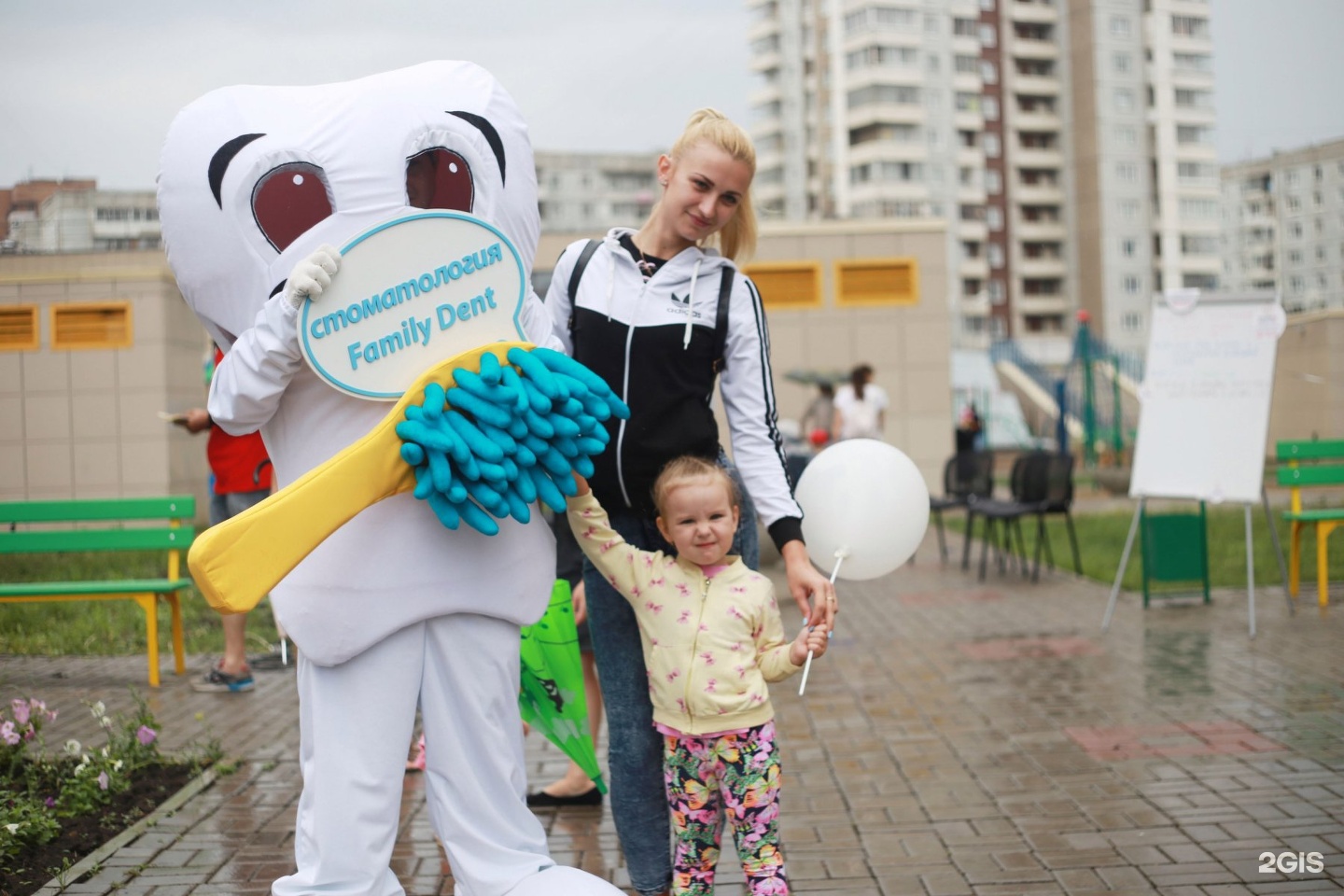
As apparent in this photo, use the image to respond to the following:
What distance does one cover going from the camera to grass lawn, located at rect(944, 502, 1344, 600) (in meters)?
10.2

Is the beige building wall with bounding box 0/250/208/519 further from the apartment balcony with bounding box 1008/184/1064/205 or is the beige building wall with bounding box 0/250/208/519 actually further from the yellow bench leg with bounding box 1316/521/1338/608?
the apartment balcony with bounding box 1008/184/1064/205

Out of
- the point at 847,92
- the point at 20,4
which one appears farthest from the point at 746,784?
the point at 847,92

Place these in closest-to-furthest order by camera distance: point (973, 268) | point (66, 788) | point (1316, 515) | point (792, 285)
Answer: point (66, 788) → point (1316, 515) → point (792, 285) → point (973, 268)

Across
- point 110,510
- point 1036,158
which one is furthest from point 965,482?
point 1036,158

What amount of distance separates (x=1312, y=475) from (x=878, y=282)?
957 centimetres

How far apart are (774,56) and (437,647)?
85865 millimetres

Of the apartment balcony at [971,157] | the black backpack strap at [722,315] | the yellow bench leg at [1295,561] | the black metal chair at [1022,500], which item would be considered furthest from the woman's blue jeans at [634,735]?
the apartment balcony at [971,157]

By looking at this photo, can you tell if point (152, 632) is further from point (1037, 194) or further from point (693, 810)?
point (1037, 194)

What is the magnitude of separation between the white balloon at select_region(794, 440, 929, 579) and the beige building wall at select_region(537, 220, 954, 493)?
14264mm

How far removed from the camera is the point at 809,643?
10.1ft

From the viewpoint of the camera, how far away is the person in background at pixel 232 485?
6.73 m

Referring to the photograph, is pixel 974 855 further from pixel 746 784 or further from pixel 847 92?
pixel 847 92

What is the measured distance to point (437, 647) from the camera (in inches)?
109

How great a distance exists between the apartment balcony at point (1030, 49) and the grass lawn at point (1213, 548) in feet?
219
